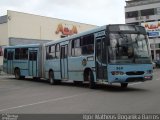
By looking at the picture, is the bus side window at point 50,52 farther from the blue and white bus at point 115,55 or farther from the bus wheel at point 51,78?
the blue and white bus at point 115,55

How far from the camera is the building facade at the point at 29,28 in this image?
52.7 m

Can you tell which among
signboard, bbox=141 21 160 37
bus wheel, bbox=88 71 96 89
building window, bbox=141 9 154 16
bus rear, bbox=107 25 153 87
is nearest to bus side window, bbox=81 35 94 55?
bus wheel, bbox=88 71 96 89

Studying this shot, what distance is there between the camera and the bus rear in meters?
17.2

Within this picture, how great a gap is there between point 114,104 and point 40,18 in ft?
153

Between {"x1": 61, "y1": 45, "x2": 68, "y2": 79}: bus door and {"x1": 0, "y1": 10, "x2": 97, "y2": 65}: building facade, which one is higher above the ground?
{"x1": 0, "y1": 10, "x2": 97, "y2": 65}: building facade

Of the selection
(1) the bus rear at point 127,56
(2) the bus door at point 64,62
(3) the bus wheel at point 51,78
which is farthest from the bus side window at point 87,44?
(3) the bus wheel at point 51,78

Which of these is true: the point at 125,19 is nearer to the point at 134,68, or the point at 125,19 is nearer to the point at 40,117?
the point at 134,68

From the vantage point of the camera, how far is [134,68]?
57.0ft

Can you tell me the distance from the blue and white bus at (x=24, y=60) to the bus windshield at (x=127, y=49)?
11291 mm

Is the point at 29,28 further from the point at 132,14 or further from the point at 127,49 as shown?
the point at 132,14

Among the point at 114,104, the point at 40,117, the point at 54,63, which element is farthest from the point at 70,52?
the point at 40,117

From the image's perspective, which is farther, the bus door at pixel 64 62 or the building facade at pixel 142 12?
the building facade at pixel 142 12

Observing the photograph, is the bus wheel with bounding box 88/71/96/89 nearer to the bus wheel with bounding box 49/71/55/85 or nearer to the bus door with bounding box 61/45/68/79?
the bus door with bounding box 61/45/68/79

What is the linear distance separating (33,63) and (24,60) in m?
1.75
